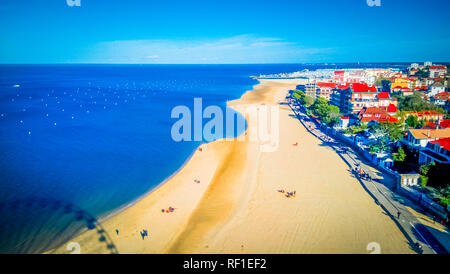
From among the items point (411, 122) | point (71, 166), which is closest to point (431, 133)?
point (411, 122)

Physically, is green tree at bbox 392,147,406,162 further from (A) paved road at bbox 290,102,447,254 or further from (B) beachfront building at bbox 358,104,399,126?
(B) beachfront building at bbox 358,104,399,126

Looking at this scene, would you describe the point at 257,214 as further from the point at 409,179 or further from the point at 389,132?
the point at 389,132

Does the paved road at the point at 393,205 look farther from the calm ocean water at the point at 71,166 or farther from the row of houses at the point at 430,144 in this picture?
the calm ocean water at the point at 71,166

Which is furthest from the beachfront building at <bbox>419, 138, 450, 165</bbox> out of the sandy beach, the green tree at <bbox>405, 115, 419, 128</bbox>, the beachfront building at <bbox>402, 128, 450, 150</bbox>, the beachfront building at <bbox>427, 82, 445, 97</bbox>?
A: the beachfront building at <bbox>427, 82, 445, 97</bbox>

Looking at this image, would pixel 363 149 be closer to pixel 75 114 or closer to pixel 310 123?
pixel 310 123

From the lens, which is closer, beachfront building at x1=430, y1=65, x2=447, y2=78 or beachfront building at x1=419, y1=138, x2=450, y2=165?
beachfront building at x1=419, y1=138, x2=450, y2=165
